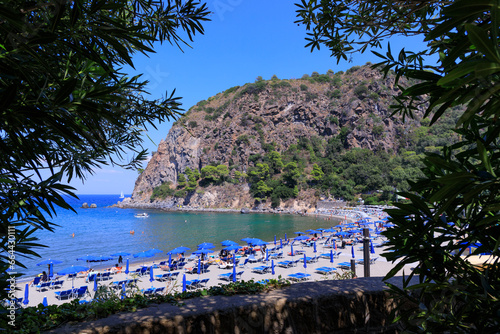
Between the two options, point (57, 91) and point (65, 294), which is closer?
point (57, 91)

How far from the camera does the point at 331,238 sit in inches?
1013

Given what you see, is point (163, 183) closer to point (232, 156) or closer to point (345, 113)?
point (232, 156)

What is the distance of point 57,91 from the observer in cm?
98

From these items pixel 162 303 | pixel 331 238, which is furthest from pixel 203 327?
pixel 331 238

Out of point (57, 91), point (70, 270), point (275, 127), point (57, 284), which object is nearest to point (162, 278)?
point (70, 270)

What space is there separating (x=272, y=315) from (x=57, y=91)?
10.2ft

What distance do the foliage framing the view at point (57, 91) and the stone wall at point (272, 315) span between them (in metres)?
1.45

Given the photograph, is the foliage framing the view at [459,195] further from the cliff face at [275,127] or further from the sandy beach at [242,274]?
the cliff face at [275,127]

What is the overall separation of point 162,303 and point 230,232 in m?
31.7

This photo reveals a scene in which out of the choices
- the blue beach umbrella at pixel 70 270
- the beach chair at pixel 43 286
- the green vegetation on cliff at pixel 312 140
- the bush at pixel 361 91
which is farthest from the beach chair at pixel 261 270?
the bush at pixel 361 91

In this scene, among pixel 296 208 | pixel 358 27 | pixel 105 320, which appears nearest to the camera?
pixel 358 27

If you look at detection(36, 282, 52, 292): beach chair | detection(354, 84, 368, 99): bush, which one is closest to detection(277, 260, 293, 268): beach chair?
detection(36, 282, 52, 292): beach chair

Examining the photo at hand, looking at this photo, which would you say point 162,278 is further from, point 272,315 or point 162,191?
point 162,191

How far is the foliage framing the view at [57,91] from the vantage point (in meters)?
0.96
